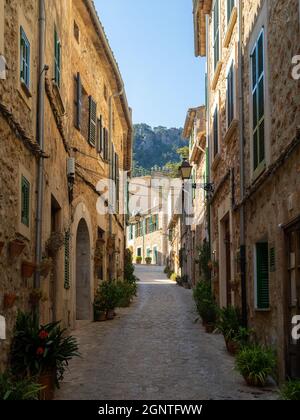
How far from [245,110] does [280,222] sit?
3.49 meters

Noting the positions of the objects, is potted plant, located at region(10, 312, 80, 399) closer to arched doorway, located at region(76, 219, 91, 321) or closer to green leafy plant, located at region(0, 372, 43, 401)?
green leafy plant, located at region(0, 372, 43, 401)

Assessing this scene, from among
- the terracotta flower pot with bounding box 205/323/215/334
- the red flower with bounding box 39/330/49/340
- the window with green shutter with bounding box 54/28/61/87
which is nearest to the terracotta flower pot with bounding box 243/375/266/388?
the red flower with bounding box 39/330/49/340

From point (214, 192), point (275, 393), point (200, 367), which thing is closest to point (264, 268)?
point (200, 367)

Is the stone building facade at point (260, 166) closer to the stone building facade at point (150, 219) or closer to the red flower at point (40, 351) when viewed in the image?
the red flower at point (40, 351)

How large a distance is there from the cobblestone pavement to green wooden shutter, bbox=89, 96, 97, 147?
439 cm

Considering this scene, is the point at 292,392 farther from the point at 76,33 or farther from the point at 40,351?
the point at 76,33

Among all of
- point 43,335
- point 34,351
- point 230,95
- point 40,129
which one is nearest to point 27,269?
point 43,335

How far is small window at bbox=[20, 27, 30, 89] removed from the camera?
8.25 metres

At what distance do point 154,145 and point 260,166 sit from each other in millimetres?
114183

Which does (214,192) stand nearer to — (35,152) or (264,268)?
(264,268)

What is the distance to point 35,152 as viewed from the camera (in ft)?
29.1

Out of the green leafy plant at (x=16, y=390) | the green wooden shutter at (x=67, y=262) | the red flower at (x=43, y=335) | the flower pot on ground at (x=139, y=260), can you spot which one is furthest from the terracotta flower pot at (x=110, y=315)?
the flower pot on ground at (x=139, y=260)

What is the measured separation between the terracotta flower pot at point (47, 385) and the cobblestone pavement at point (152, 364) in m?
0.23
